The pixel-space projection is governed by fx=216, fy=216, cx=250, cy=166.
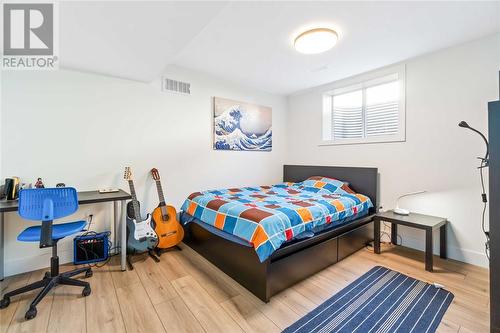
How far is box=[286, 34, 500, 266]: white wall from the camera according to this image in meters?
2.37

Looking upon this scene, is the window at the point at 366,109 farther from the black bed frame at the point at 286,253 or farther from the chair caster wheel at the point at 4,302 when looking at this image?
the chair caster wheel at the point at 4,302

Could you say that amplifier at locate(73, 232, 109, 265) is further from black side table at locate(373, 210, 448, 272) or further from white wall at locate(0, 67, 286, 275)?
black side table at locate(373, 210, 448, 272)

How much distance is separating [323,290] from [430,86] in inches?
109

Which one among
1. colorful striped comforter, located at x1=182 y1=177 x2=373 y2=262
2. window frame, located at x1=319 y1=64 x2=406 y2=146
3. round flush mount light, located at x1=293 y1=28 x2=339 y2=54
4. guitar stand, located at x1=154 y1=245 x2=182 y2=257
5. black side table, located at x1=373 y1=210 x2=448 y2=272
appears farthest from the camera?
window frame, located at x1=319 y1=64 x2=406 y2=146

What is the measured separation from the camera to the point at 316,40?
2250mm

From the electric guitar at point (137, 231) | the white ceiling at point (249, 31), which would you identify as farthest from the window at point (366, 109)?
the electric guitar at point (137, 231)

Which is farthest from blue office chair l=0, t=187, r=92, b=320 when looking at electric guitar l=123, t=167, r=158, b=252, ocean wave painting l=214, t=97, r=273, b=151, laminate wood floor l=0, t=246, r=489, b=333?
ocean wave painting l=214, t=97, r=273, b=151

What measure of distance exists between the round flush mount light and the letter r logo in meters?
2.10

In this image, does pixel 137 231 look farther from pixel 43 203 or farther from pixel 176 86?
pixel 176 86

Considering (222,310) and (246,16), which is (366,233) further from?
(246,16)

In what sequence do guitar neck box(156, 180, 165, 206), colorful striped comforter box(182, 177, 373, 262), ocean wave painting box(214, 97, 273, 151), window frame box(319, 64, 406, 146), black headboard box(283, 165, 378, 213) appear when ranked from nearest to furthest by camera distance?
colorful striped comforter box(182, 177, 373, 262) → guitar neck box(156, 180, 165, 206) → window frame box(319, 64, 406, 146) → black headboard box(283, 165, 378, 213) → ocean wave painting box(214, 97, 273, 151)

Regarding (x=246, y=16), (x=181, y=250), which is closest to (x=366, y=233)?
(x=181, y=250)

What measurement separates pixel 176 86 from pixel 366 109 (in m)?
2.98

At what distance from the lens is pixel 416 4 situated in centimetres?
184
